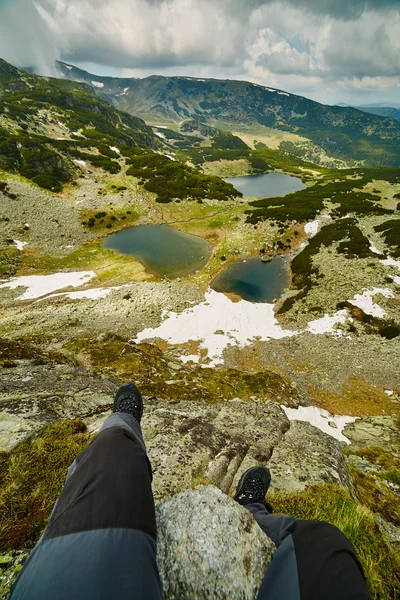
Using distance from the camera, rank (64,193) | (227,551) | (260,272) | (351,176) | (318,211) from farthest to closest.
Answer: (351,176) → (64,193) → (318,211) → (260,272) → (227,551)

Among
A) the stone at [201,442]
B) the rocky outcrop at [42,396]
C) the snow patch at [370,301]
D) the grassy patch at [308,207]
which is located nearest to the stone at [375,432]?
the stone at [201,442]

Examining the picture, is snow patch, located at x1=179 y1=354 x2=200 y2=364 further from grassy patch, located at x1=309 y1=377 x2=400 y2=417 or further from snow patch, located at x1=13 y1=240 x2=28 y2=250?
snow patch, located at x1=13 y1=240 x2=28 y2=250

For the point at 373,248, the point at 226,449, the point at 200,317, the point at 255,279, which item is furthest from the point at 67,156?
the point at 226,449

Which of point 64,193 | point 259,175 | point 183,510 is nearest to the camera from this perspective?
point 183,510

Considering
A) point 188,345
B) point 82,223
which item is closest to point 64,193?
point 82,223

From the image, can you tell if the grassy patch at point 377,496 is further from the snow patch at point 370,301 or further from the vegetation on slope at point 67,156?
the vegetation on slope at point 67,156

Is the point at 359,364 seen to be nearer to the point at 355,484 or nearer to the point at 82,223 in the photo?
the point at 355,484
